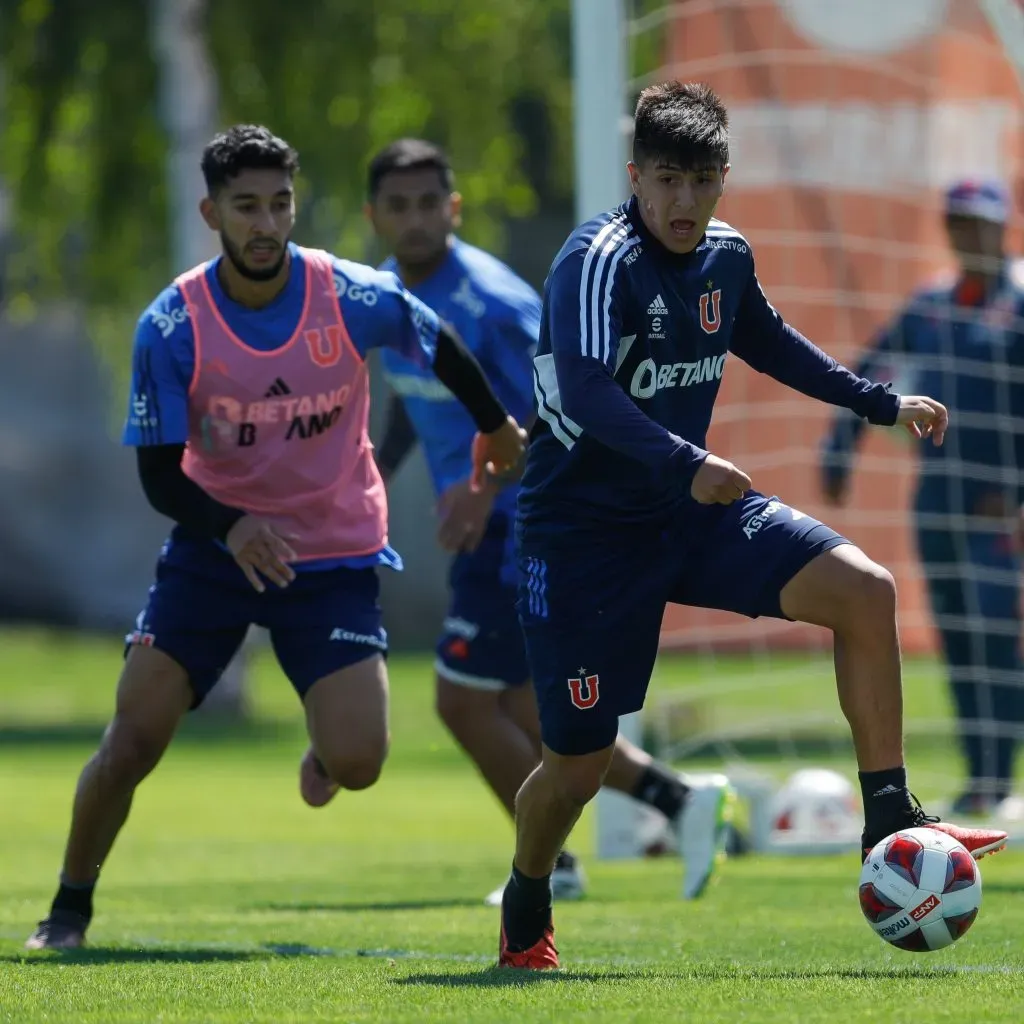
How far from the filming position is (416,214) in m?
7.99

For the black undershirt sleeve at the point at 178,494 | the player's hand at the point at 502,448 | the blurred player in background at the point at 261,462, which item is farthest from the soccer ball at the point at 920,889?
A: the black undershirt sleeve at the point at 178,494

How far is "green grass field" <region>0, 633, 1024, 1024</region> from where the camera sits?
4789mm

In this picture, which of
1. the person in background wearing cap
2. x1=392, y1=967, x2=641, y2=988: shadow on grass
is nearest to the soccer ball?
x1=392, y1=967, x2=641, y2=988: shadow on grass

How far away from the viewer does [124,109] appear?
17406 millimetres

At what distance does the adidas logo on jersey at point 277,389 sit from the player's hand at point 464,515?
1032mm

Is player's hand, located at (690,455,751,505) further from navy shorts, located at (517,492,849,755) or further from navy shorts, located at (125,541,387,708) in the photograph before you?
navy shorts, located at (125,541,387,708)

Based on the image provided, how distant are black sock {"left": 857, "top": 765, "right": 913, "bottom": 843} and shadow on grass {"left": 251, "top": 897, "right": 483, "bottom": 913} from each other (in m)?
2.56

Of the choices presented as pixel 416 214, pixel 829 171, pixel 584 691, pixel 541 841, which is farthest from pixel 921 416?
pixel 829 171

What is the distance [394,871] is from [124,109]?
388 inches

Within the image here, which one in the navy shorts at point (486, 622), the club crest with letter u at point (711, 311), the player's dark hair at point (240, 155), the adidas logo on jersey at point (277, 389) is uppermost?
the player's dark hair at point (240, 155)

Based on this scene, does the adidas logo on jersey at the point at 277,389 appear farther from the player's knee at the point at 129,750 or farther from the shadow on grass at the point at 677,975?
the shadow on grass at the point at 677,975

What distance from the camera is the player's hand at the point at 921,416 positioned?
5660 millimetres

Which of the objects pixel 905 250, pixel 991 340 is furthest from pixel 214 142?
Result: pixel 905 250

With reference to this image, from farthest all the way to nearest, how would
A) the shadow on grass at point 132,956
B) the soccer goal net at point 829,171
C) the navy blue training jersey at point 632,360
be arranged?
the soccer goal net at point 829,171, the shadow on grass at point 132,956, the navy blue training jersey at point 632,360
